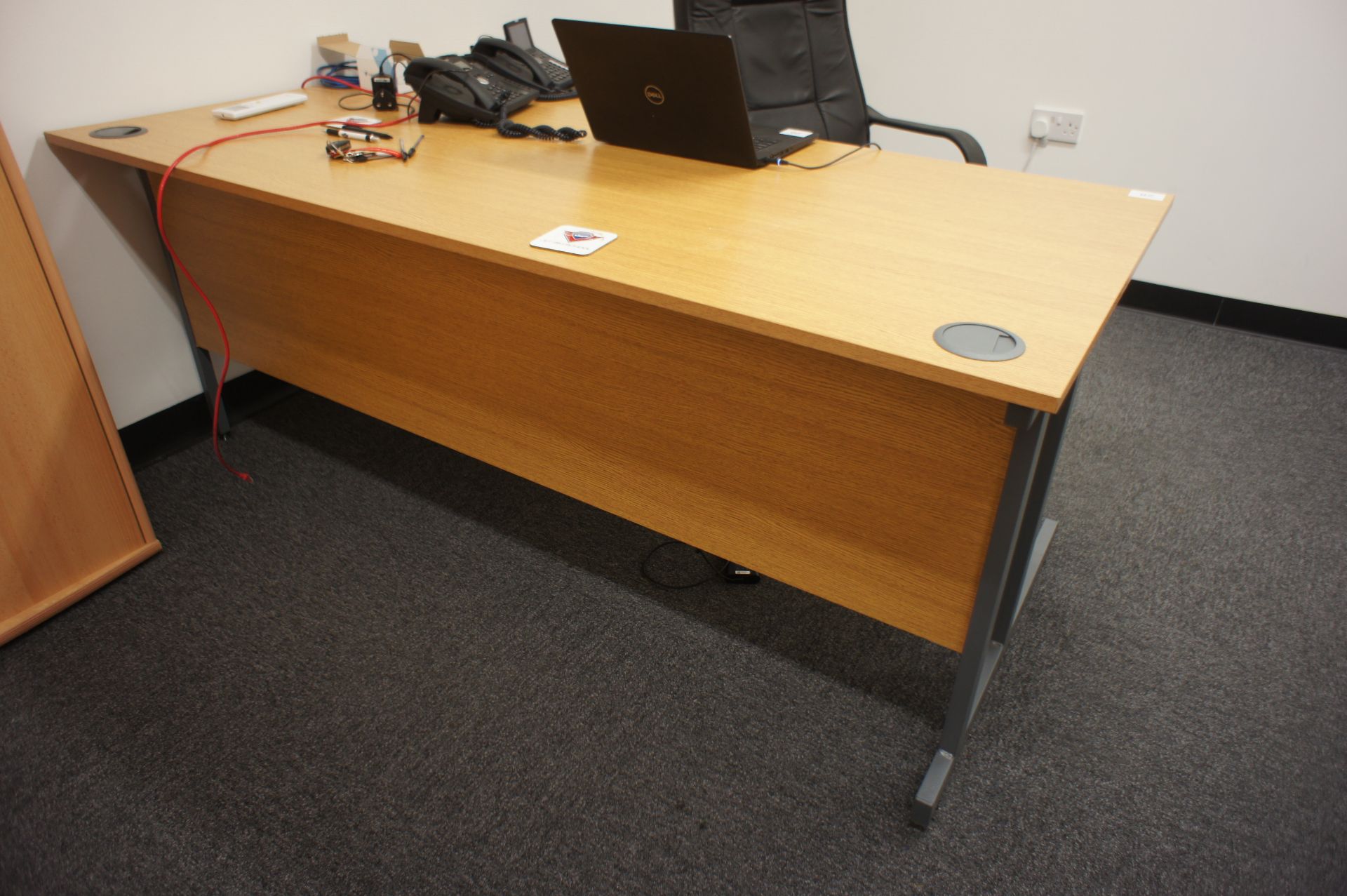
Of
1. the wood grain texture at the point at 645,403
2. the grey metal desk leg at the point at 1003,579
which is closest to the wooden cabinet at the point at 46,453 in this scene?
the wood grain texture at the point at 645,403

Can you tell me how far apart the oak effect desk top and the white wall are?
0.47 feet

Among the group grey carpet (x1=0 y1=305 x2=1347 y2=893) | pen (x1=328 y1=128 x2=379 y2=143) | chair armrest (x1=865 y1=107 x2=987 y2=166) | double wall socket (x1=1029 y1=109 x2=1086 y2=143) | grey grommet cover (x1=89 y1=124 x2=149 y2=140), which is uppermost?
grey grommet cover (x1=89 y1=124 x2=149 y2=140)

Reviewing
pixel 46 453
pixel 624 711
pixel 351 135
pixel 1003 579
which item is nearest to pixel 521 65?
pixel 351 135

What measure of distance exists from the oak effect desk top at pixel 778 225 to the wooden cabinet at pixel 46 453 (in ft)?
0.94

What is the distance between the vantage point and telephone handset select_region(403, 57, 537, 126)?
1.91 m

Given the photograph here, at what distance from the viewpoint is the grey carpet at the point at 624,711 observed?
1292mm

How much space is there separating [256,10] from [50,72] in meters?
0.51

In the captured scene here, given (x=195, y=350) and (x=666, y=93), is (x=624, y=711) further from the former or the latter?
(x=195, y=350)

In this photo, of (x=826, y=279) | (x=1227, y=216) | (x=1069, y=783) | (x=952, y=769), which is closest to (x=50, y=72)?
(x=826, y=279)

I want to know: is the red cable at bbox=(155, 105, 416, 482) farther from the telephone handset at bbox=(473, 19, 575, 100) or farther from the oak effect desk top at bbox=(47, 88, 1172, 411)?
the telephone handset at bbox=(473, 19, 575, 100)

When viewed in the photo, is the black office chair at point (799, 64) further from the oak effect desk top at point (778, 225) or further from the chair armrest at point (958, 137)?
the oak effect desk top at point (778, 225)

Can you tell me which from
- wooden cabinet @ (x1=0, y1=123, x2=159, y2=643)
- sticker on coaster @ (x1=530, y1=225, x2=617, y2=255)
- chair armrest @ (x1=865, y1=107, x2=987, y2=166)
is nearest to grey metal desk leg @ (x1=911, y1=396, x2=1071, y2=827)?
sticker on coaster @ (x1=530, y1=225, x2=617, y2=255)

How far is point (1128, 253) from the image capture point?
52.1 inches

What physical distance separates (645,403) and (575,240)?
301 mm
